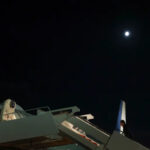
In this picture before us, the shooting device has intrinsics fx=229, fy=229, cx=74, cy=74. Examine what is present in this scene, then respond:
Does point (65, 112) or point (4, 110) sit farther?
point (4, 110)

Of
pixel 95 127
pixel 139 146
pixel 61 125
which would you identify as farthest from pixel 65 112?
pixel 139 146

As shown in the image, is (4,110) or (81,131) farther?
(4,110)

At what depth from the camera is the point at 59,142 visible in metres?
11.0

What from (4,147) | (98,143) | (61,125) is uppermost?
(61,125)

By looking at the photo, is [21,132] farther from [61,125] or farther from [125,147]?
Result: [125,147]

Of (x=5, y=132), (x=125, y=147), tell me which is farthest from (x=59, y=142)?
(x=125, y=147)

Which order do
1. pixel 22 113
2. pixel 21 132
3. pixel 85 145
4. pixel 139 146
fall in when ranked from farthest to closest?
pixel 22 113 < pixel 21 132 < pixel 85 145 < pixel 139 146

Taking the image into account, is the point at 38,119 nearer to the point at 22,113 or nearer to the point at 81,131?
the point at 81,131

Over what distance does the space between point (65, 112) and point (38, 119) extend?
1.12 metres

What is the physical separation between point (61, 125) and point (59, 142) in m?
2.74

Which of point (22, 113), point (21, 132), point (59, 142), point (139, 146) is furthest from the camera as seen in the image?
point (22, 113)

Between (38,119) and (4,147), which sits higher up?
(38,119)

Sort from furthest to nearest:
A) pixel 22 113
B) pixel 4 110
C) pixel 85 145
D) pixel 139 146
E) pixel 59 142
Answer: pixel 22 113
pixel 4 110
pixel 59 142
pixel 85 145
pixel 139 146

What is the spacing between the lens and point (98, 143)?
8531mm
